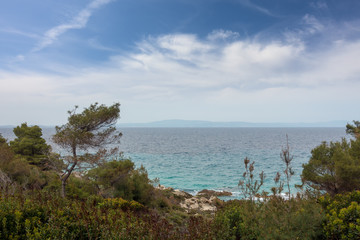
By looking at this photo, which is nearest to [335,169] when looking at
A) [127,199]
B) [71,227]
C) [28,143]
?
[127,199]

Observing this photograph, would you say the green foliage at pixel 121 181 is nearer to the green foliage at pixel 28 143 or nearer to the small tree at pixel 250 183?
the small tree at pixel 250 183

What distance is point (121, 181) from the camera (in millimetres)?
14430

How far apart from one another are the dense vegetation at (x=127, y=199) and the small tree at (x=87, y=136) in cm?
6

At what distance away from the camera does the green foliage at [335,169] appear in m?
13.0

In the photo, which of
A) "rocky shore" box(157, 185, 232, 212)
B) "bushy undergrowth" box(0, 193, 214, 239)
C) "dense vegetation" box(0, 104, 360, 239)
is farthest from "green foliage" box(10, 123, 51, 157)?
"bushy undergrowth" box(0, 193, 214, 239)

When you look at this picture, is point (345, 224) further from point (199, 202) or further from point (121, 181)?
point (199, 202)

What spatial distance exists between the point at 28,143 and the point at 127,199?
15.3m

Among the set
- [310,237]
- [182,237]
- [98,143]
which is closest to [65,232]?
[182,237]

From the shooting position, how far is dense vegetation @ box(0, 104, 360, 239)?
13.1 ft

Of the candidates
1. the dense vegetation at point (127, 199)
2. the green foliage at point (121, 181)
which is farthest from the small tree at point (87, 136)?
the green foliage at point (121, 181)

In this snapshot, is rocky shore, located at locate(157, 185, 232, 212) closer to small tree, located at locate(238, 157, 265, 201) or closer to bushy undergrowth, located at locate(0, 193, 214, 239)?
small tree, located at locate(238, 157, 265, 201)

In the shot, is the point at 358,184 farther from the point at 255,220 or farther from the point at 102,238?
the point at 102,238

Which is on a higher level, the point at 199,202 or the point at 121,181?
the point at 121,181

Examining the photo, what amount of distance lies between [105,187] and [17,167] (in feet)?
21.5
